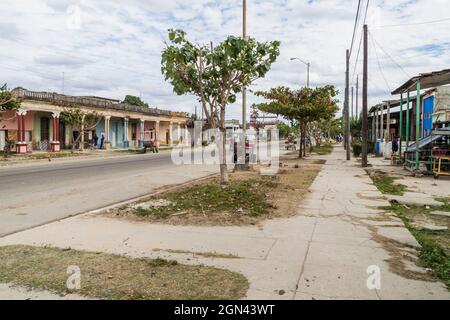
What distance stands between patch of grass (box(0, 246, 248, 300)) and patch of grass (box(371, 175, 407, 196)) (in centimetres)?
831

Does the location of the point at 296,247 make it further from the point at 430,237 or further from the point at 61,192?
the point at 61,192

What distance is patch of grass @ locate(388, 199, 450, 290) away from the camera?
17.1 ft

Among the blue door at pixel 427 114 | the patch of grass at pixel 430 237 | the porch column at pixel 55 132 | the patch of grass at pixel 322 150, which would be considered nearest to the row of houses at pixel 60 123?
the porch column at pixel 55 132

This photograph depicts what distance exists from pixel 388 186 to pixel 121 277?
10.5m

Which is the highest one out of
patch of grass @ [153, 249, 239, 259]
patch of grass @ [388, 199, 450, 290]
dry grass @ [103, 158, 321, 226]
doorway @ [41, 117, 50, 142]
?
doorway @ [41, 117, 50, 142]

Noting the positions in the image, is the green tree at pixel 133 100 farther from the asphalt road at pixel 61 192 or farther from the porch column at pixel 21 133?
the asphalt road at pixel 61 192

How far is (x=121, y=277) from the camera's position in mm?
4711

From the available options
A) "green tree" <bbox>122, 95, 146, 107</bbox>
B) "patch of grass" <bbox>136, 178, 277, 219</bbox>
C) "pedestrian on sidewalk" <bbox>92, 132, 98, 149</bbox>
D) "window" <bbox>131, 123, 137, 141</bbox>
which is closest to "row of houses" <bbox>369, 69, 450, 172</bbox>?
"patch of grass" <bbox>136, 178, 277, 219</bbox>

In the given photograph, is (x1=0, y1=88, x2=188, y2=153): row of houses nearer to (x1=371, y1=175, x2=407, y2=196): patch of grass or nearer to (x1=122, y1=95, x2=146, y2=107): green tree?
(x1=371, y1=175, x2=407, y2=196): patch of grass

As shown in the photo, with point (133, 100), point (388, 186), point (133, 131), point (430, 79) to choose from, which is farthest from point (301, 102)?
point (133, 100)

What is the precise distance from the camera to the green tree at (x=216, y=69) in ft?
35.6
